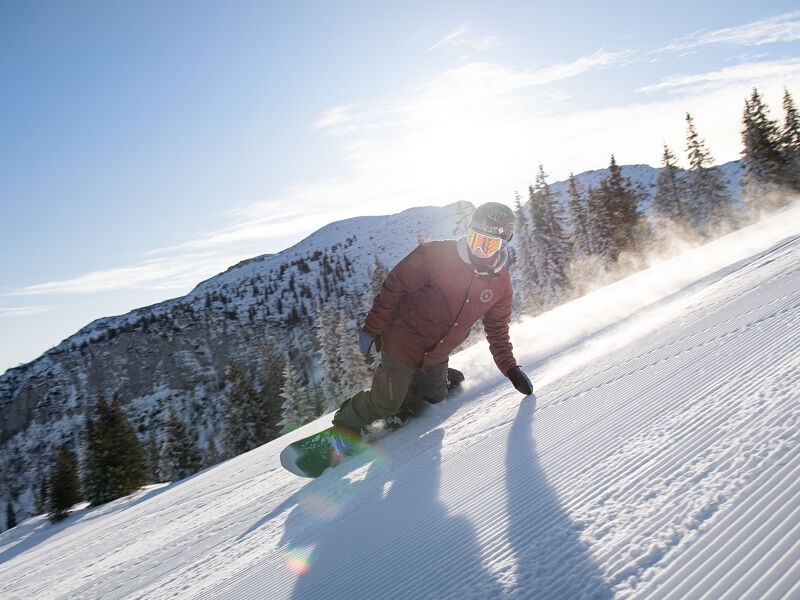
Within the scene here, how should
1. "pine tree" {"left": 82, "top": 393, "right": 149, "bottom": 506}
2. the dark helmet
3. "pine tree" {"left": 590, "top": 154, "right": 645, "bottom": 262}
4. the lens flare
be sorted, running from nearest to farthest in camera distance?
the lens flare, the dark helmet, "pine tree" {"left": 82, "top": 393, "right": 149, "bottom": 506}, "pine tree" {"left": 590, "top": 154, "right": 645, "bottom": 262}

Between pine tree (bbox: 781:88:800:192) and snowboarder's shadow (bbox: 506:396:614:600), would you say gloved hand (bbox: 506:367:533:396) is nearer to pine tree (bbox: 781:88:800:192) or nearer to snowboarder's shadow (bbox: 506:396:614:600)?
snowboarder's shadow (bbox: 506:396:614:600)

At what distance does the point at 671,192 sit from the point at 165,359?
405 feet

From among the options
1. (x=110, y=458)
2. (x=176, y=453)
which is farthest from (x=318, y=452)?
(x=176, y=453)

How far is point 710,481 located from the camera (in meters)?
1.59

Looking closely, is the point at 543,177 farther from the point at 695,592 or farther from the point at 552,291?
the point at 695,592

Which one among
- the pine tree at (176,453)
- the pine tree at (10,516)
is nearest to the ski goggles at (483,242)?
the pine tree at (176,453)

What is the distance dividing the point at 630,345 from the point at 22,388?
16580 cm

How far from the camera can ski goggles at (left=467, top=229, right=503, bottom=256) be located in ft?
12.5

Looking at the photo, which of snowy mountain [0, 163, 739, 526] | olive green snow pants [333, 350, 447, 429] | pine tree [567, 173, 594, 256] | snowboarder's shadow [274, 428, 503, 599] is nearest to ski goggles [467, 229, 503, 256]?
olive green snow pants [333, 350, 447, 429]

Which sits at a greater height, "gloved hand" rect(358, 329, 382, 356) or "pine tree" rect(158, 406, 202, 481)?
"gloved hand" rect(358, 329, 382, 356)

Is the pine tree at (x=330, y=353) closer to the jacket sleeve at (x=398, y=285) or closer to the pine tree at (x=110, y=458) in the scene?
the pine tree at (x=110, y=458)

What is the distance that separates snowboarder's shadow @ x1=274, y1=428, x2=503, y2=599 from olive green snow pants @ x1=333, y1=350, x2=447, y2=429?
36.7 inches

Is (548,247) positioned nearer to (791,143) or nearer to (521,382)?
(791,143)

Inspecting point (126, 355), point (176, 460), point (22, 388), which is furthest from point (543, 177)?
point (22, 388)
